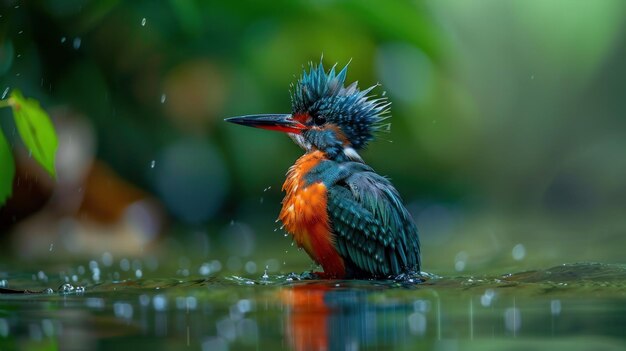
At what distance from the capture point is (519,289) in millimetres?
4844

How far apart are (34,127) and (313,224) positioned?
2.67 metres

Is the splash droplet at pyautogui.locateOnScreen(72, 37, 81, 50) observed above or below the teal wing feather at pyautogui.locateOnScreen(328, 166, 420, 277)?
above

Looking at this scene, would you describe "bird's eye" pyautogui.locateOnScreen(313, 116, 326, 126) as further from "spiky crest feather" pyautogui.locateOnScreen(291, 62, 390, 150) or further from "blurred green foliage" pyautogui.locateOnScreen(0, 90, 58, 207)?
"blurred green foliage" pyautogui.locateOnScreen(0, 90, 58, 207)

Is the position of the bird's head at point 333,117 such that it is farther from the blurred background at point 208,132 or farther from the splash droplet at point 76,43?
the splash droplet at point 76,43

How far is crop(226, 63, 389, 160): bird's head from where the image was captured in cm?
611

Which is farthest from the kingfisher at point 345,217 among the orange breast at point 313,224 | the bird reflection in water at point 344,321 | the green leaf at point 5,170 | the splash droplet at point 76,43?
the splash droplet at point 76,43

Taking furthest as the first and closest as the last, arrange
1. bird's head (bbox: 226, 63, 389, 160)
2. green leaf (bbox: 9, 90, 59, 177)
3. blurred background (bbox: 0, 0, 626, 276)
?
blurred background (bbox: 0, 0, 626, 276) < bird's head (bbox: 226, 63, 389, 160) < green leaf (bbox: 9, 90, 59, 177)

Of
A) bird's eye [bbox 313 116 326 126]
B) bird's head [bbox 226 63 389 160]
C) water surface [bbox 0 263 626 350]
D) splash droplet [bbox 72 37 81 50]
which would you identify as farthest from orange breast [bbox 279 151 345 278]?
splash droplet [bbox 72 37 81 50]

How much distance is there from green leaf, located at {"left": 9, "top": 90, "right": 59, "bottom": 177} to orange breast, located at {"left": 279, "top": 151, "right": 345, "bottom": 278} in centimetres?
260

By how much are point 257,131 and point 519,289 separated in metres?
4.44

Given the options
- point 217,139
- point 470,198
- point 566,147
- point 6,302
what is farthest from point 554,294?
point 566,147

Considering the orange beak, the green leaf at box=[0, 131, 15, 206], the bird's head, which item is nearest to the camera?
the green leaf at box=[0, 131, 15, 206]

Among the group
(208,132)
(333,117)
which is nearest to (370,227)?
(333,117)

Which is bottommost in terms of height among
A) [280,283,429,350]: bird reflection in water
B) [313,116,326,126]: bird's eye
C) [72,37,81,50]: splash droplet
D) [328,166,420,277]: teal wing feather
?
[280,283,429,350]: bird reflection in water
